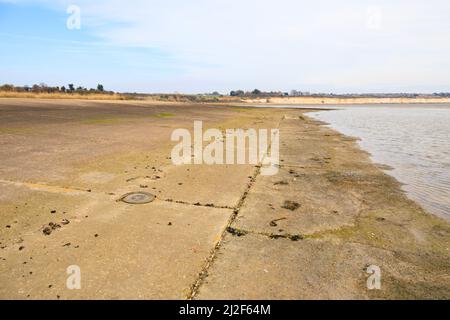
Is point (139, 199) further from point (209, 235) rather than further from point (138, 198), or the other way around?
point (209, 235)

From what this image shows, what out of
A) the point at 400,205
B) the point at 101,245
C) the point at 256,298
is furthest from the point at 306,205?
the point at 101,245

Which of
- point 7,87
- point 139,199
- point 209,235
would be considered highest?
point 7,87

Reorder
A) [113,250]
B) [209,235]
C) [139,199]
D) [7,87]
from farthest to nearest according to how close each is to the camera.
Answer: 1. [7,87]
2. [139,199]
3. [209,235]
4. [113,250]

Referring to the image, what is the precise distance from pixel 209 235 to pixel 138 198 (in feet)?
7.66

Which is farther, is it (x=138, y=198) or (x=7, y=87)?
(x=7, y=87)

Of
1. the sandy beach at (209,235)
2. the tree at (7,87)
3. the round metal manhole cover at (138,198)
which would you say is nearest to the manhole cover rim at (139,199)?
the round metal manhole cover at (138,198)

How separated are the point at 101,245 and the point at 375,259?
3.97m

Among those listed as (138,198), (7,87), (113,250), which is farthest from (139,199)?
(7,87)

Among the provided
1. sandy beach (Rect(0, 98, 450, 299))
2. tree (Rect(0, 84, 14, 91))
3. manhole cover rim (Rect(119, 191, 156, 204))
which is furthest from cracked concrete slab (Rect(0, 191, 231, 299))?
tree (Rect(0, 84, 14, 91))

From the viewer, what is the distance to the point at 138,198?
6855 mm

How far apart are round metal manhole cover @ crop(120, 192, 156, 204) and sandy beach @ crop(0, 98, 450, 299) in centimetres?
21

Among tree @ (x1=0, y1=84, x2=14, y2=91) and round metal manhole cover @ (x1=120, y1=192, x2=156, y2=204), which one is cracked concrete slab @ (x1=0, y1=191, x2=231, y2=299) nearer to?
round metal manhole cover @ (x1=120, y1=192, x2=156, y2=204)

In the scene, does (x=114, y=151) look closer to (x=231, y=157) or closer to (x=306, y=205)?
(x=231, y=157)

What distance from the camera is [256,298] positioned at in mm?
3660
